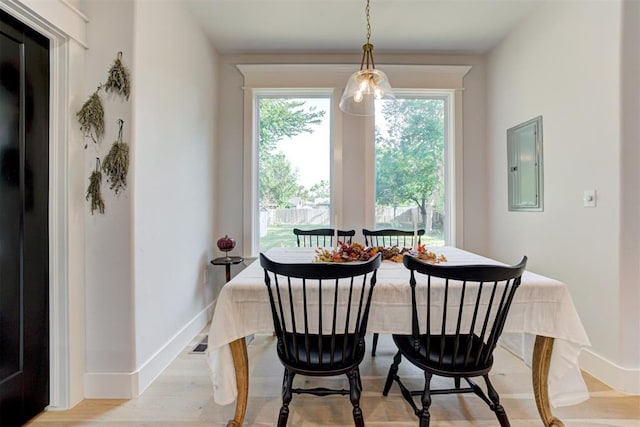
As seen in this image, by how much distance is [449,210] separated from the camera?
355 centimetres

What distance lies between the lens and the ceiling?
262 cm

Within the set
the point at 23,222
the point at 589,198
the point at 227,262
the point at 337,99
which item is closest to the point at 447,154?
the point at 337,99

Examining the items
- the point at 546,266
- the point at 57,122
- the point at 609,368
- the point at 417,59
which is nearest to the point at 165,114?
the point at 57,122

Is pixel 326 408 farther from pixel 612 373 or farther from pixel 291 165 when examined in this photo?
pixel 291 165

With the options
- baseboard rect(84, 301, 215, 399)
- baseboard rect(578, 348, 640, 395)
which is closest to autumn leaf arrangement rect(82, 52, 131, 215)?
baseboard rect(84, 301, 215, 399)

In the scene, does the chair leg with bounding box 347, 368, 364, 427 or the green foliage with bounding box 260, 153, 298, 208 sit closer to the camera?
the chair leg with bounding box 347, 368, 364, 427

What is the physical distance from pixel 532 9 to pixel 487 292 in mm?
2571

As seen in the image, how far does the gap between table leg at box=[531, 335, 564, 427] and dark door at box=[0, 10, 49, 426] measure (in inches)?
100

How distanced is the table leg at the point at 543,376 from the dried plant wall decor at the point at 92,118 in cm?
Result: 259

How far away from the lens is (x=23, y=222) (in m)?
1.62

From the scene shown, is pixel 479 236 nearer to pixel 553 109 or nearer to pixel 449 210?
A: pixel 449 210

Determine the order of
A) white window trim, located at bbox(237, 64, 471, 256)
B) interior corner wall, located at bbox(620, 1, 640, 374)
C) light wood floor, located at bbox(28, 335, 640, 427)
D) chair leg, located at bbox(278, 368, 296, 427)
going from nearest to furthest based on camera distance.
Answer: chair leg, located at bbox(278, 368, 296, 427) → light wood floor, located at bbox(28, 335, 640, 427) → interior corner wall, located at bbox(620, 1, 640, 374) → white window trim, located at bbox(237, 64, 471, 256)

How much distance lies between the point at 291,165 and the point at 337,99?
86 centimetres

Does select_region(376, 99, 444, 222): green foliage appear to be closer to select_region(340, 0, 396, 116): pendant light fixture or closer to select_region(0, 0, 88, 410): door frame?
select_region(340, 0, 396, 116): pendant light fixture
